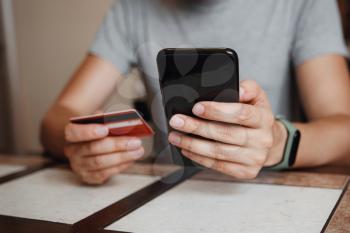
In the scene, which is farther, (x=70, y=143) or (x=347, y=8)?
(x=347, y=8)

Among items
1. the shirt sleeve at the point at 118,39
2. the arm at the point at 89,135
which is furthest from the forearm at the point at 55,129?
the shirt sleeve at the point at 118,39

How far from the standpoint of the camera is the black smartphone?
70 cm

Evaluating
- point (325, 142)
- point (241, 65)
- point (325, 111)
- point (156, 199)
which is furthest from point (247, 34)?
point (156, 199)

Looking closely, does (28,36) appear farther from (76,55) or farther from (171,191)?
(171,191)

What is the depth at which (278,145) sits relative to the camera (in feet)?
2.84

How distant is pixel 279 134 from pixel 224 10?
545 millimetres

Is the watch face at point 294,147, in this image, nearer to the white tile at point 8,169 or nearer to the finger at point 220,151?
the finger at point 220,151

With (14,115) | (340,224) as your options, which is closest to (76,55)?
(14,115)

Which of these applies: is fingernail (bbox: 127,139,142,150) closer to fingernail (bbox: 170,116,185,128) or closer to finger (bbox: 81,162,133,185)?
finger (bbox: 81,162,133,185)

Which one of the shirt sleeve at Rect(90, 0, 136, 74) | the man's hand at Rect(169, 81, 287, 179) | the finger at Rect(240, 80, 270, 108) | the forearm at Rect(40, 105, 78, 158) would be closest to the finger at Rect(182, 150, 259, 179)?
the man's hand at Rect(169, 81, 287, 179)

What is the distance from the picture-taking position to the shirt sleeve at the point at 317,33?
118 centimetres

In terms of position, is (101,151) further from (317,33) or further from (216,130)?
(317,33)

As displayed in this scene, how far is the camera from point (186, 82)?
29.1 inches

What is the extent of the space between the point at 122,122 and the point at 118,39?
571mm
